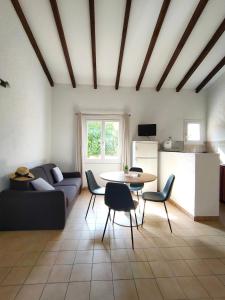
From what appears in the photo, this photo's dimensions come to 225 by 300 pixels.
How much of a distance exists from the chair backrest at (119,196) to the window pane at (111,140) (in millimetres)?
3163

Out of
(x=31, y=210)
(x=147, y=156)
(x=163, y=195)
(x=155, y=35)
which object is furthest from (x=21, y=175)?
(x=155, y=35)

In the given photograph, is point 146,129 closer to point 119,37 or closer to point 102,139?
point 102,139

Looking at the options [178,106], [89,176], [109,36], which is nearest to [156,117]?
[178,106]

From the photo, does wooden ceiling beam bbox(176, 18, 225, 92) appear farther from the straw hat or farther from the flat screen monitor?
the straw hat

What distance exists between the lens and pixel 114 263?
6.73ft

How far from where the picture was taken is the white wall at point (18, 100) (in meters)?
2.97

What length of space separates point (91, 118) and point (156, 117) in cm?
204

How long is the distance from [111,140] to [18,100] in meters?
2.89

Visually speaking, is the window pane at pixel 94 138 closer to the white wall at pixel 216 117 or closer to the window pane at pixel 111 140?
the window pane at pixel 111 140

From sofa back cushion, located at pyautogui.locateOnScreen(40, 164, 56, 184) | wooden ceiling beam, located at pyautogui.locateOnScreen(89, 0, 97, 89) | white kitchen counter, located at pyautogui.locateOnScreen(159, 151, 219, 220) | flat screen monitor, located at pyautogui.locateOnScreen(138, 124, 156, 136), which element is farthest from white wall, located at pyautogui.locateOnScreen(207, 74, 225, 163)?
sofa back cushion, located at pyautogui.locateOnScreen(40, 164, 56, 184)

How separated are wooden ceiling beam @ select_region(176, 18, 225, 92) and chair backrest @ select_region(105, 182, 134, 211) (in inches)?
145

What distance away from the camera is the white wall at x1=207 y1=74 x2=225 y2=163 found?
4924 mm

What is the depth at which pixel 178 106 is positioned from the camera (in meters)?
5.68

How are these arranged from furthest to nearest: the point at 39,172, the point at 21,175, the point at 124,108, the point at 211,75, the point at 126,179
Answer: the point at 124,108 < the point at 211,75 < the point at 39,172 < the point at 21,175 < the point at 126,179
